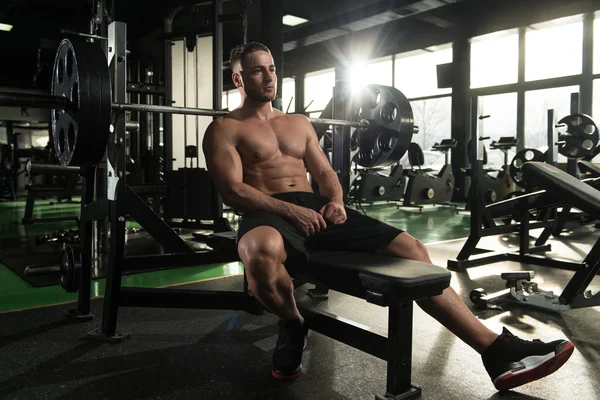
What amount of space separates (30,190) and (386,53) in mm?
6897

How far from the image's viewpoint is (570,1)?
274 inches

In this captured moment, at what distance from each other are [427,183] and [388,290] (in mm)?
6474

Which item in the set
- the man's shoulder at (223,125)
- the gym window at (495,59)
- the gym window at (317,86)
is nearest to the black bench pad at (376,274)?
the man's shoulder at (223,125)

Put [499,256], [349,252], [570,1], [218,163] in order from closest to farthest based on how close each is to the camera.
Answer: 1. [349,252]
2. [218,163]
3. [499,256]
4. [570,1]

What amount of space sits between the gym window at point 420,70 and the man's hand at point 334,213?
7.93 meters

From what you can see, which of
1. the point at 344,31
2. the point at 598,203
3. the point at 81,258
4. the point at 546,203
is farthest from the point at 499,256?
the point at 344,31

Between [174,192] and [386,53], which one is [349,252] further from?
[386,53]

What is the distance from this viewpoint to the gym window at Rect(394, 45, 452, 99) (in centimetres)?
929

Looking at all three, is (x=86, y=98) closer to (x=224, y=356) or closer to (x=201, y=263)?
(x=201, y=263)

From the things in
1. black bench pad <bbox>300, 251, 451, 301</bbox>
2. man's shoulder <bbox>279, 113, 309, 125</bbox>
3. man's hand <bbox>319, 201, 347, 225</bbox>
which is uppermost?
man's shoulder <bbox>279, 113, 309, 125</bbox>

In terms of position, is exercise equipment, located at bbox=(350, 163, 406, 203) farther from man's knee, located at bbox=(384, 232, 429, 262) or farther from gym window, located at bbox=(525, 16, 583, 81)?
man's knee, located at bbox=(384, 232, 429, 262)

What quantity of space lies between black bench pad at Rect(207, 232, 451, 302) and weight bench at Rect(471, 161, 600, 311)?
1.03 m

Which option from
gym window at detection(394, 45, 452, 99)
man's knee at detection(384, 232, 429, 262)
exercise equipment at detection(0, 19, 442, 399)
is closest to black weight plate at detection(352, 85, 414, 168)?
exercise equipment at detection(0, 19, 442, 399)

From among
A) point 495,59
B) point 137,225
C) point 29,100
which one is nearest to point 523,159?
point 137,225
